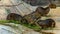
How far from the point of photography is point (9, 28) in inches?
41.3

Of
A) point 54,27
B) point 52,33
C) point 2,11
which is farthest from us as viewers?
point 2,11

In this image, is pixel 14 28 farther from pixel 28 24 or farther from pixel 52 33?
pixel 52 33

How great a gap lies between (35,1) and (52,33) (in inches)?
28.1

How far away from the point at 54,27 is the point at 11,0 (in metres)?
0.64

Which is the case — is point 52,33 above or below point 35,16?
below

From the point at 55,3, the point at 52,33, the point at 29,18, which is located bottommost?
the point at 52,33

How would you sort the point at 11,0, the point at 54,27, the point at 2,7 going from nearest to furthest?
1. the point at 54,27
2. the point at 2,7
3. the point at 11,0

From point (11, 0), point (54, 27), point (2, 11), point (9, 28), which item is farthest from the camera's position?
point (11, 0)

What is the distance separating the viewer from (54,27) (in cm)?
127

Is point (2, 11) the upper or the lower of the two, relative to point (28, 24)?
upper

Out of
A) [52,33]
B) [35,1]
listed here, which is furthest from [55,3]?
[52,33]

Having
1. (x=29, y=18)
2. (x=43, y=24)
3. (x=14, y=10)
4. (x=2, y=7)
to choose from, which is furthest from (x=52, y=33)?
(x=2, y=7)

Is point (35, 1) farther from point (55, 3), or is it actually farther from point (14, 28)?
point (14, 28)

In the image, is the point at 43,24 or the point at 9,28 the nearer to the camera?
the point at 9,28
